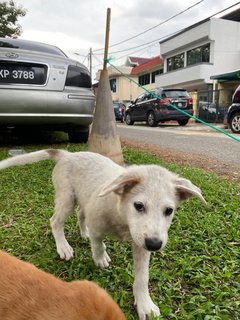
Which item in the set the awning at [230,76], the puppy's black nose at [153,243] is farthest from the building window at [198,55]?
the puppy's black nose at [153,243]

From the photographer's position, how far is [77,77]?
18.7 ft

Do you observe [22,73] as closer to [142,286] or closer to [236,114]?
[142,286]

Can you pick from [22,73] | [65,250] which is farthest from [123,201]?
[22,73]

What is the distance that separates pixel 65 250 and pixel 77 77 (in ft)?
12.2

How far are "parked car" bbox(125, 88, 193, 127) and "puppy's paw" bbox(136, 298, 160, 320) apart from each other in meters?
15.2

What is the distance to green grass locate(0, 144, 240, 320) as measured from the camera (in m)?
2.19

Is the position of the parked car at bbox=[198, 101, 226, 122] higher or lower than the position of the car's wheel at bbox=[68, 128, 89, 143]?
lower

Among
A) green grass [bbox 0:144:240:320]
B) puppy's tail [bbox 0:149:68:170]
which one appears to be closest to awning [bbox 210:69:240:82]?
green grass [bbox 0:144:240:320]

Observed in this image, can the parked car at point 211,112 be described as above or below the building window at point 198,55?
below

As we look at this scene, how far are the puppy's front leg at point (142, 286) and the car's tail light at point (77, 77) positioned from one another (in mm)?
4031

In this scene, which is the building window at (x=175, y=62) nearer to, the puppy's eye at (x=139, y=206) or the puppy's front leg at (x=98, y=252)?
the puppy's front leg at (x=98, y=252)

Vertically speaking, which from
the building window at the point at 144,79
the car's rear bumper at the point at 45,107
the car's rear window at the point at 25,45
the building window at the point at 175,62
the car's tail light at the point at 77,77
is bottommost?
the car's rear bumper at the point at 45,107

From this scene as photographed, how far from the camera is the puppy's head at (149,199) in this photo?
1.81 meters

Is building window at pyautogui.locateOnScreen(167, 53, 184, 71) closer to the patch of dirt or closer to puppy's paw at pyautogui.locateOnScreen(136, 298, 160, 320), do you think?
the patch of dirt
